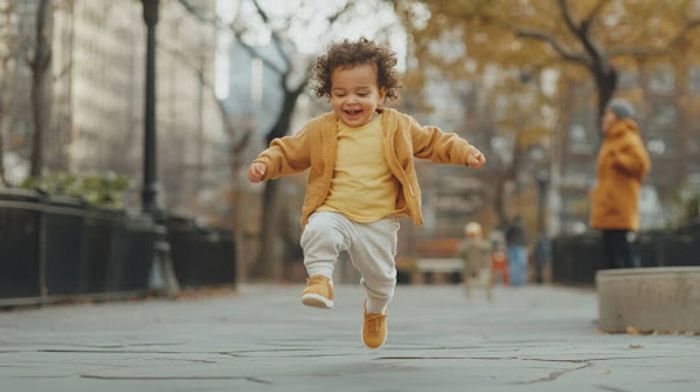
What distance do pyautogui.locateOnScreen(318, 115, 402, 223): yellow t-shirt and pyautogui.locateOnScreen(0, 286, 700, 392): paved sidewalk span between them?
2.42ft

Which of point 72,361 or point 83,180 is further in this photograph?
point 83,180

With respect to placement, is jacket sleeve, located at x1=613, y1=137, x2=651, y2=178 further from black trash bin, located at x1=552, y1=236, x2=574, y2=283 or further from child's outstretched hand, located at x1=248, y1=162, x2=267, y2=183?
black trash bin, located at x1=552, y1=236, x2=574, y2=283

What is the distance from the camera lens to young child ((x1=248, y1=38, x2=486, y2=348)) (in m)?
6.67

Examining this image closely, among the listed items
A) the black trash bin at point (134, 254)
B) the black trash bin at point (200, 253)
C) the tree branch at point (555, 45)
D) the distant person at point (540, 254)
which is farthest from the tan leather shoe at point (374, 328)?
the distant person at point (540, 254)

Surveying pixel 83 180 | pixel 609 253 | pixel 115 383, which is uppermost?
pixel 83 180

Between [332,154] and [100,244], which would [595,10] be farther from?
[332,154]

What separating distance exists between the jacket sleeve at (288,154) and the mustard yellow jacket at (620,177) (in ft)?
18.5

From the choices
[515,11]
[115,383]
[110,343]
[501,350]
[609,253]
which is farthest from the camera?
[515,11]

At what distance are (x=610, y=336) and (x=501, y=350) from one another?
2194 millimetres

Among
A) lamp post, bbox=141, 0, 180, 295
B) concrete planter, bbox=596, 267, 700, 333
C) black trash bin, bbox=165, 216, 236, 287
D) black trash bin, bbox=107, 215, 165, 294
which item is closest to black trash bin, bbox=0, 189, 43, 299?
black trash bin, bbox=107, 215, 165, 294

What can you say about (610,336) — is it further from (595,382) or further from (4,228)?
(4,228)

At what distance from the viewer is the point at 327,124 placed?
6781 mm

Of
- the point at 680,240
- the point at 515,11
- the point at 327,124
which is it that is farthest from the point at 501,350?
the point at 515,11

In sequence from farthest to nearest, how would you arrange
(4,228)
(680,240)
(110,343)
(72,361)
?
1. (680,240)
2. (4,228)
3. (110,343)
4. (72,361)
